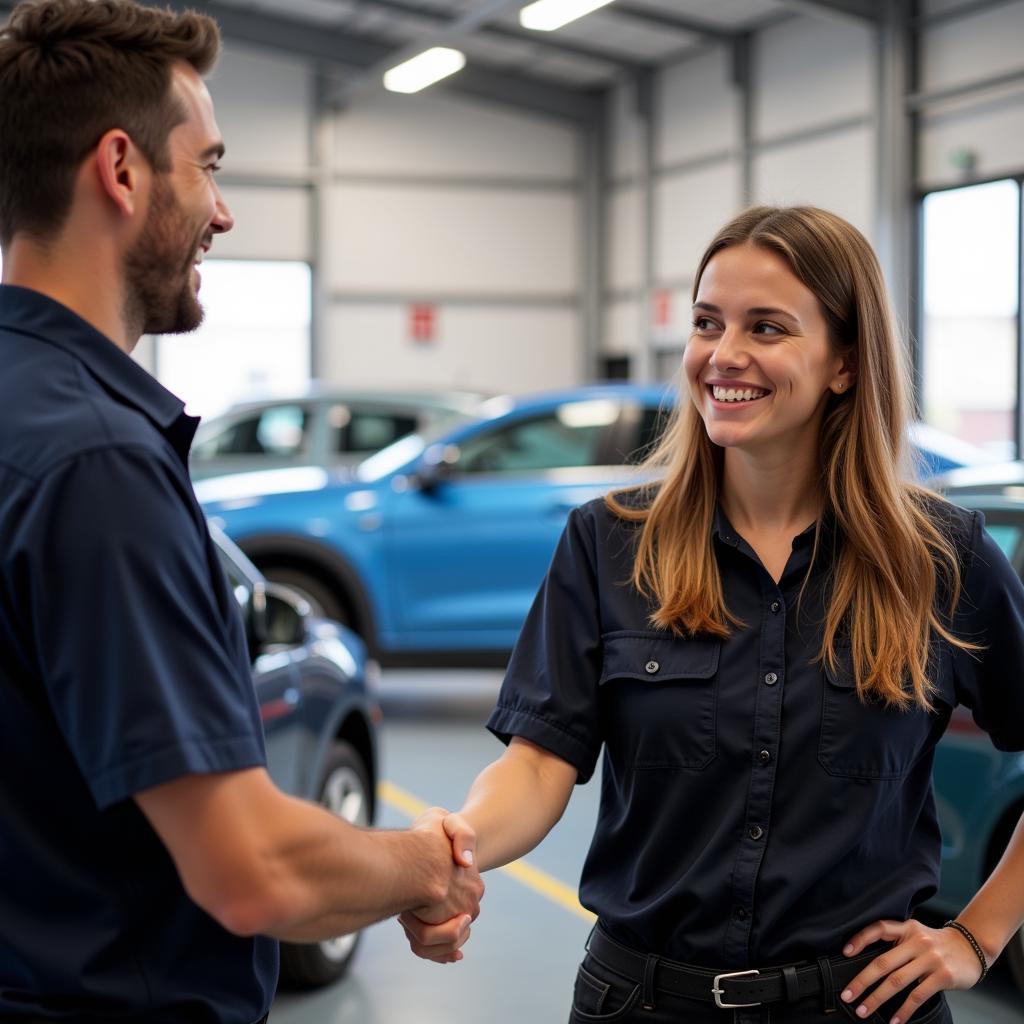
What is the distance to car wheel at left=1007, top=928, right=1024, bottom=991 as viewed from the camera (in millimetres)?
4156

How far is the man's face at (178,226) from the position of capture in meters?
1.65

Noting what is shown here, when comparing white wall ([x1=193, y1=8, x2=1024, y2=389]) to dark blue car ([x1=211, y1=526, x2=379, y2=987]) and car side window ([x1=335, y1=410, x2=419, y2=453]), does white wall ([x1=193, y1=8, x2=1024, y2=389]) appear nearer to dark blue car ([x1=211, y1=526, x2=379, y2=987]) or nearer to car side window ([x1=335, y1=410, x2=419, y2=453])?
car side window ([x1=335, y1=410, x2=419, y2=453])

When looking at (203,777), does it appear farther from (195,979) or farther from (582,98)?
(582,98)

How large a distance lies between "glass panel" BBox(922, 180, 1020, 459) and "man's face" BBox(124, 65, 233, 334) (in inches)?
484

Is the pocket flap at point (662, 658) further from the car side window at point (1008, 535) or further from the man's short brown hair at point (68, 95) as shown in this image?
the car side window at point (1008, 535)

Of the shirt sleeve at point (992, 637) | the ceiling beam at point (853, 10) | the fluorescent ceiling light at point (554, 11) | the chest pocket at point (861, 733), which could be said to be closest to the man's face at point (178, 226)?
the chest pocket at point (861, 733)

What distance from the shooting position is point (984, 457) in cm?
818

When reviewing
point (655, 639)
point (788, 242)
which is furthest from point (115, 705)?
point (788, 242)

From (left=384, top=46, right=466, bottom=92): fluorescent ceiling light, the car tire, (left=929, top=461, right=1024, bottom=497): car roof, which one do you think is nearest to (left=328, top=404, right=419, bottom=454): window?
the car tire

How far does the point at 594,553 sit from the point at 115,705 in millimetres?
995

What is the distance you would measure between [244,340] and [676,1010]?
58.0 ft

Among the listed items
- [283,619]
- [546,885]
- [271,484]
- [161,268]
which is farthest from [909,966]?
[271,484]

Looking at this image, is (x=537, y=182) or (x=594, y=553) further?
(x=537, y=182)

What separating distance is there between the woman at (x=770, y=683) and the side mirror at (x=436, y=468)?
5940mm
